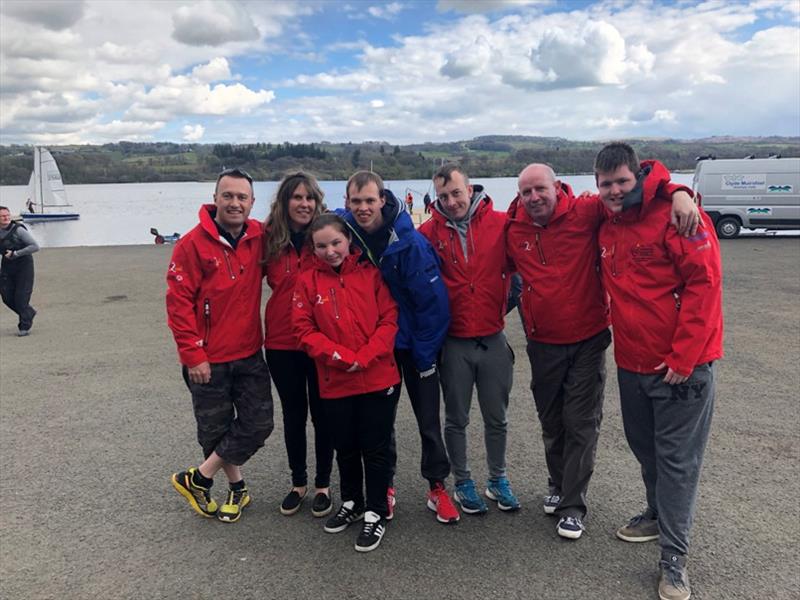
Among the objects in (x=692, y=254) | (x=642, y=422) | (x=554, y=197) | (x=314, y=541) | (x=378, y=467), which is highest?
(x=554, y=197)

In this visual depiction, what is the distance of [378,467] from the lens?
3240 millimetres

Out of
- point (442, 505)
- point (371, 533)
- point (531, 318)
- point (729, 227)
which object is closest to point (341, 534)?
point (371, 533)

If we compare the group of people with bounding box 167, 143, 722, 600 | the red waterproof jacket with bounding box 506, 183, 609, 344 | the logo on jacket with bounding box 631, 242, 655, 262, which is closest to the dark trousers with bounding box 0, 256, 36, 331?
the group of people with bounding box 167, 143, 722, 600

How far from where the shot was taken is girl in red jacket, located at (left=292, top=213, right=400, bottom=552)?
308cm

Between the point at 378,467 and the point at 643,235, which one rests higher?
the point at 643,235

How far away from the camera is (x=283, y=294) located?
339cm

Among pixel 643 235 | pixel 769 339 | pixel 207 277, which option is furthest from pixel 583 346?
pixel 769 339

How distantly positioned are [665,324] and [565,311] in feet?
1.75

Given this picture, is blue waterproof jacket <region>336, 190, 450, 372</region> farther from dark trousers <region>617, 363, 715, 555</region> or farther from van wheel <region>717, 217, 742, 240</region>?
van wheel <region>717, 217, 742, 240</region>

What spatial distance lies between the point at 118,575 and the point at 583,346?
2708mm

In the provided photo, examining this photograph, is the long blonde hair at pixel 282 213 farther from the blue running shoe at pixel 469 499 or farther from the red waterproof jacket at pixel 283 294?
the blue running shoe at pixel 469 499

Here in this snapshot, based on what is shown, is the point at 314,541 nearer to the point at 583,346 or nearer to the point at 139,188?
the point at 583,346

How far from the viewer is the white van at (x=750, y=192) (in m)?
17.2

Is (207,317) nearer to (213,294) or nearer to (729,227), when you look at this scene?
(213,294)
